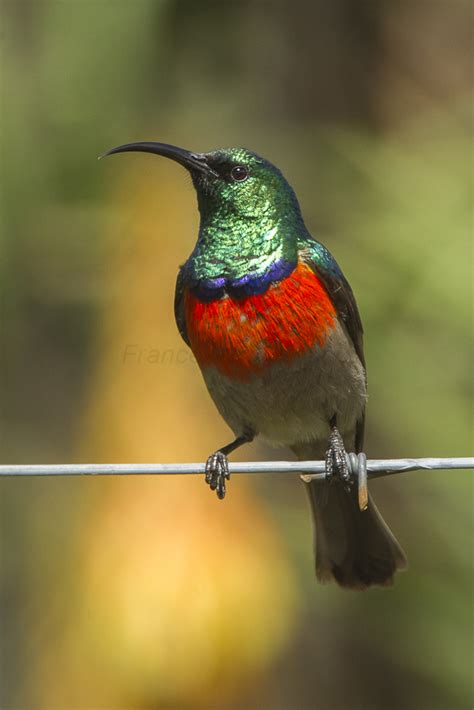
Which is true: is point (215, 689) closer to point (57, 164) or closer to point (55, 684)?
point (55, 684)

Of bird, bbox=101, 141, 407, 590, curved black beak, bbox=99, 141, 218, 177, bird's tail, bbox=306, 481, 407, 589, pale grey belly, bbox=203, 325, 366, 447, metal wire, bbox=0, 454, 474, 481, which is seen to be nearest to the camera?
metal wire, bbox=0, 454, 474, 481


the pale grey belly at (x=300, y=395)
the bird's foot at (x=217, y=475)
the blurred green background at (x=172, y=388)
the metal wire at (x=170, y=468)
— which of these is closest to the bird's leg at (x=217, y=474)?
the bird's foot at (x=217, y=475)

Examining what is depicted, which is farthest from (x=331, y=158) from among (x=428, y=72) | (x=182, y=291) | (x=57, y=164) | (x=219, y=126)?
(x=182, y=291)

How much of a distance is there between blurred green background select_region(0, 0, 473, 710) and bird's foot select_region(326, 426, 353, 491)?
1.25 meters

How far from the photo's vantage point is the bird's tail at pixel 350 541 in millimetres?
4719

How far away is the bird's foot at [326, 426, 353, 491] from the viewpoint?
14.4ft

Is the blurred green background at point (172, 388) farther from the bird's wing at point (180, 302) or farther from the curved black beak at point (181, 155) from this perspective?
the curved black beak at point (181, 155)

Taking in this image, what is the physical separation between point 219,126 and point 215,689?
3.05 metres

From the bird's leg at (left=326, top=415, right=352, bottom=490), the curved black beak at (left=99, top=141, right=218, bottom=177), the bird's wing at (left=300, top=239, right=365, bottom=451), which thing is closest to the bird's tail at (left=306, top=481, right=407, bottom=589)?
the bird's leg at (left=326, top=415, right=352, bottom=490)

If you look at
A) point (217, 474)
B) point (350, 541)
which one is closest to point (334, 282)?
point (217, 474)

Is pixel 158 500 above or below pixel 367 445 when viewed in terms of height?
below

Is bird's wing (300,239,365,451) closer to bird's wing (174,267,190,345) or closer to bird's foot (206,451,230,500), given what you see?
bird's wing (174,267,190,345)

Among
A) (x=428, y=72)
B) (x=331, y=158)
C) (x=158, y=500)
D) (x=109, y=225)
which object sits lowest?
(x=158, y=500)

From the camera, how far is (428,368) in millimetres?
5828
